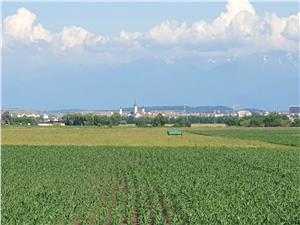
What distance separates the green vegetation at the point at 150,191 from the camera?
17875 mm

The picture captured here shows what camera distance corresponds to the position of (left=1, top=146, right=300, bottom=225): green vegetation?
17.9m

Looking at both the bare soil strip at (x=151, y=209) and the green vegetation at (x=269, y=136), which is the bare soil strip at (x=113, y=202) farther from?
the green vegetation at (x=269, y=136)

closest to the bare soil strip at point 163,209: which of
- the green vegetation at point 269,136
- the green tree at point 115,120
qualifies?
the green vegetation at point 269,136

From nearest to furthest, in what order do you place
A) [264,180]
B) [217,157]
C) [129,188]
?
[129,188] → [264,180] → [217,157]

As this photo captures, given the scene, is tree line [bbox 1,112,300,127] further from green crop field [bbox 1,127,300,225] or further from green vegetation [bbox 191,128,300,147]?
green crop field [bbox 1,127,300,225]

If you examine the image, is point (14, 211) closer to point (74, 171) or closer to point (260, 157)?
point (74, 171)

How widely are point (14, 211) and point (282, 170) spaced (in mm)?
19432

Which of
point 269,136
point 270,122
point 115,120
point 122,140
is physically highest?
point 115,120

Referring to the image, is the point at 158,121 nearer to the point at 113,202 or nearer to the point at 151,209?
the point at 113,202

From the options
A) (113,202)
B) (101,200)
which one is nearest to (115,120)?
(101,200)

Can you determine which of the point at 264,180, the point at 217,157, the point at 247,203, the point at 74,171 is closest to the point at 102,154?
the point at 217,157

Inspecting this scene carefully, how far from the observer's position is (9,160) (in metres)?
41.0

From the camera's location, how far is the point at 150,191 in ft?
78.9

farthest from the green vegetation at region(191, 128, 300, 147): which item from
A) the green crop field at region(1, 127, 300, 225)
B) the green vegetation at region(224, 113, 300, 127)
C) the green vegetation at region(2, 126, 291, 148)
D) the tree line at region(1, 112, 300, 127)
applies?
the tree line at region(1, 112, 300, 127)
